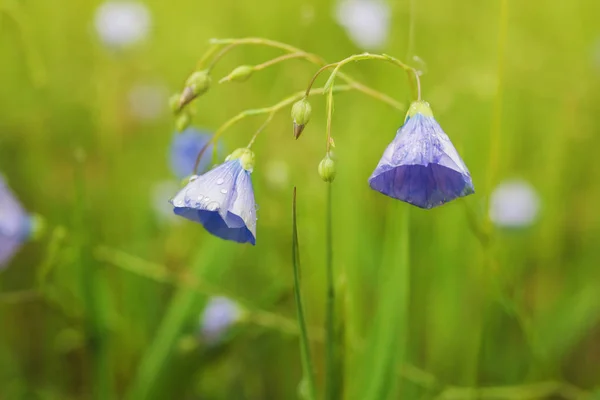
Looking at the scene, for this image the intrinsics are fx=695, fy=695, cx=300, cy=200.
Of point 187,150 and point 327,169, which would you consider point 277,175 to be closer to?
point 187,150

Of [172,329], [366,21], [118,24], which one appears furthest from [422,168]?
[118,24]

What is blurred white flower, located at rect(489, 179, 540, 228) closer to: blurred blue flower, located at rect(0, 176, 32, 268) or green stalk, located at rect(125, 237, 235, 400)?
green stalk, located at rect(125, 237, 235, 400)

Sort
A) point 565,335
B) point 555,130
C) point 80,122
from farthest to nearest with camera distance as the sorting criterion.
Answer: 1. point 80,122
2. point 555,130
3. point 565,335

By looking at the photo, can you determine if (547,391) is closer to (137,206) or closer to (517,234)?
(517,234)

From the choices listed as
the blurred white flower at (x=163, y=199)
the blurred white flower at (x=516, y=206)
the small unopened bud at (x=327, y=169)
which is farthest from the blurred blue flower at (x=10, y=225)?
the blurred white flower at (x=516, y=206)

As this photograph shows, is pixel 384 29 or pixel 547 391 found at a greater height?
pixel 384 29

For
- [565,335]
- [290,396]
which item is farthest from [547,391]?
[290,396]
